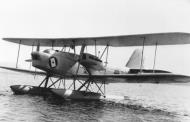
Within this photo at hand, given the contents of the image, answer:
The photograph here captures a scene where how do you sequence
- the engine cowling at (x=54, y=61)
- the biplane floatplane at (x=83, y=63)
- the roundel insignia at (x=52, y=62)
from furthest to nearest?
the roundel insignia at (x=52, y=62)
the engine cowling at (x=54, y=61)
the biplane floatplane at (x=83, y=63)

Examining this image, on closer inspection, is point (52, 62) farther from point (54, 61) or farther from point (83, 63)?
point (83, 63)

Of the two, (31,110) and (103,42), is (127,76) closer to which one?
(103,42)

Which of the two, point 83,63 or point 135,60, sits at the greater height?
point 135,60

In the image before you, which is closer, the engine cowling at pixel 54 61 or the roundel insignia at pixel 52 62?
Result: the engine cowling at pixel 54 61

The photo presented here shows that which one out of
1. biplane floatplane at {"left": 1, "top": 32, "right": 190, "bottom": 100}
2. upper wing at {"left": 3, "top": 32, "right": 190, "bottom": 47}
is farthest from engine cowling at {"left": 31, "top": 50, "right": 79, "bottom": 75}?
upper wing at {"left": 3, "top": 32, "right": 190, "bottom": 47}

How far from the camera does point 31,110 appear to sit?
1111cm

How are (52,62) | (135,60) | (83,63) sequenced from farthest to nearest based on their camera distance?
1. (135,60)
2. (83,63)
3. (52,62)

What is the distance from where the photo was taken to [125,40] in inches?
596

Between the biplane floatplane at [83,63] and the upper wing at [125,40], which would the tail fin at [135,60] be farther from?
the upper wing at [125,40]

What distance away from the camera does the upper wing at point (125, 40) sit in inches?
504

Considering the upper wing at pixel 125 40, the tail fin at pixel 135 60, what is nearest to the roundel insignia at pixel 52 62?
the upper wing at pixel 125 40

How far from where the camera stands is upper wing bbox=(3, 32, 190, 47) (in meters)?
12.8

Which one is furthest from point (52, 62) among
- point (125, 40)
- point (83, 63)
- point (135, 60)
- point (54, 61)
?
point (135, 60)

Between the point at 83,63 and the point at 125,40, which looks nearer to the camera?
the point at 125,40
